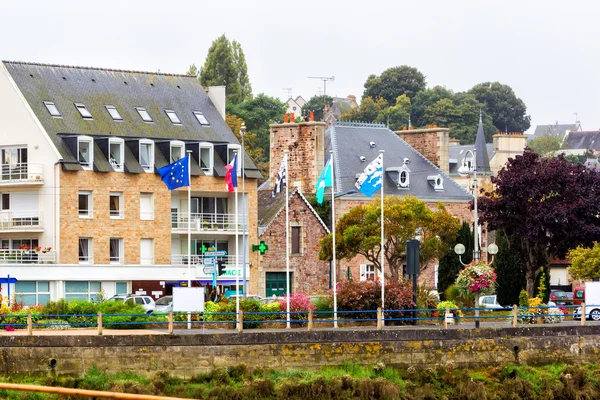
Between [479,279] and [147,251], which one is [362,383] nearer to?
[479,279]

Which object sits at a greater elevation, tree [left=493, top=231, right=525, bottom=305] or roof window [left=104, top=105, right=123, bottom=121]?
roof window [left=104, top=105, right=123, bottom=121]

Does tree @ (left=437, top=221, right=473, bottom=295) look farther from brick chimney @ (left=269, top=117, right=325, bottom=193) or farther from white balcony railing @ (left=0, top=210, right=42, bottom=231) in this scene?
white balcony railing @ (left=0, top=210, right=42, bottom=231)

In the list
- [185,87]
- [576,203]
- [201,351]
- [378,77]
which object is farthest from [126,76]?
[378,77]

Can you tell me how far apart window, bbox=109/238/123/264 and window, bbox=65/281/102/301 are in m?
1.81

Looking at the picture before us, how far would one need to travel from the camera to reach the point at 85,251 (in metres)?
60.9

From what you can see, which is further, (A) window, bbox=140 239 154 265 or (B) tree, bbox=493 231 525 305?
(B) tree, bbox=493 231 525 305

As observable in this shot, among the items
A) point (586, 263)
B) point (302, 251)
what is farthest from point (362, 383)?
point (586, 263)

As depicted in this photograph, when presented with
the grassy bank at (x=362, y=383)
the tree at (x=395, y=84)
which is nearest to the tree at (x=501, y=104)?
the tree at (x=395, y=84)

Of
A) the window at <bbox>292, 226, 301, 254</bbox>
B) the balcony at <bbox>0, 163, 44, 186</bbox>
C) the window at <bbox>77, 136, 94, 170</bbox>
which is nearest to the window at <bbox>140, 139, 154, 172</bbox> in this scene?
the window at <bbox>77, 136, 94, 170</bbox>

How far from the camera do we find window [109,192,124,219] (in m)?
61.8

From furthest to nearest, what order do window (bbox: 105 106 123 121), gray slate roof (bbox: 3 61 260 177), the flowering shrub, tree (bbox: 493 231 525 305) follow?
tree (bbox: 493 231 525 305) < window (bbox: 105 106 123 121) < gray slate roof (bbox: 3 61 260 177) < the flowering shrub

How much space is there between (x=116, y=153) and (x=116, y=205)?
234 cm

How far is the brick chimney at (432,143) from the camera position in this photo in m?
79.2

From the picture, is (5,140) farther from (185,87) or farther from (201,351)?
(201,351)
